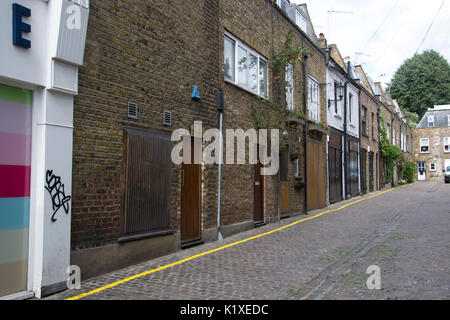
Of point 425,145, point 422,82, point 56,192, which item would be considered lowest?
point 56,192

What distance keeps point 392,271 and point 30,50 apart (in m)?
6.14

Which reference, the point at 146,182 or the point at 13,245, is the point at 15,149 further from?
the point at 146,182

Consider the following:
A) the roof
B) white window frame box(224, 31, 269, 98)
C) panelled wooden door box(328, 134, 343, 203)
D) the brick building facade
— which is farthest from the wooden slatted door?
the roof

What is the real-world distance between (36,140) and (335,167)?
15.3m

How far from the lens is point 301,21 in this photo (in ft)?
51.5

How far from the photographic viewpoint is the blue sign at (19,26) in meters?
4.52

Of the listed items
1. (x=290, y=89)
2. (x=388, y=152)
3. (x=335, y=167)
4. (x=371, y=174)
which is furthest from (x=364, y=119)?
(x=290, y=89)

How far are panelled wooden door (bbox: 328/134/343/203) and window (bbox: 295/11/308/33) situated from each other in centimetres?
507

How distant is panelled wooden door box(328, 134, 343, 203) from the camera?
56.5ft

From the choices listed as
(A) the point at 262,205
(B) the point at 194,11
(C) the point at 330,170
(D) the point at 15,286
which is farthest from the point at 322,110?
(D) the point at 15,286

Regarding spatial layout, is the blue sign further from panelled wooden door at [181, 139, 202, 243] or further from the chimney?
the chimney

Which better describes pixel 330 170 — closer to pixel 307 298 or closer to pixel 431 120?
pixel 307 298

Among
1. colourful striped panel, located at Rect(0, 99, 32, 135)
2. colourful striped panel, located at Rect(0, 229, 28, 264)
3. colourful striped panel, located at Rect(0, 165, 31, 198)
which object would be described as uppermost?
colourful striped panel, located at Rect(0, 99, 32, 135)

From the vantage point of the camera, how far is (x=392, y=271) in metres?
5.88
